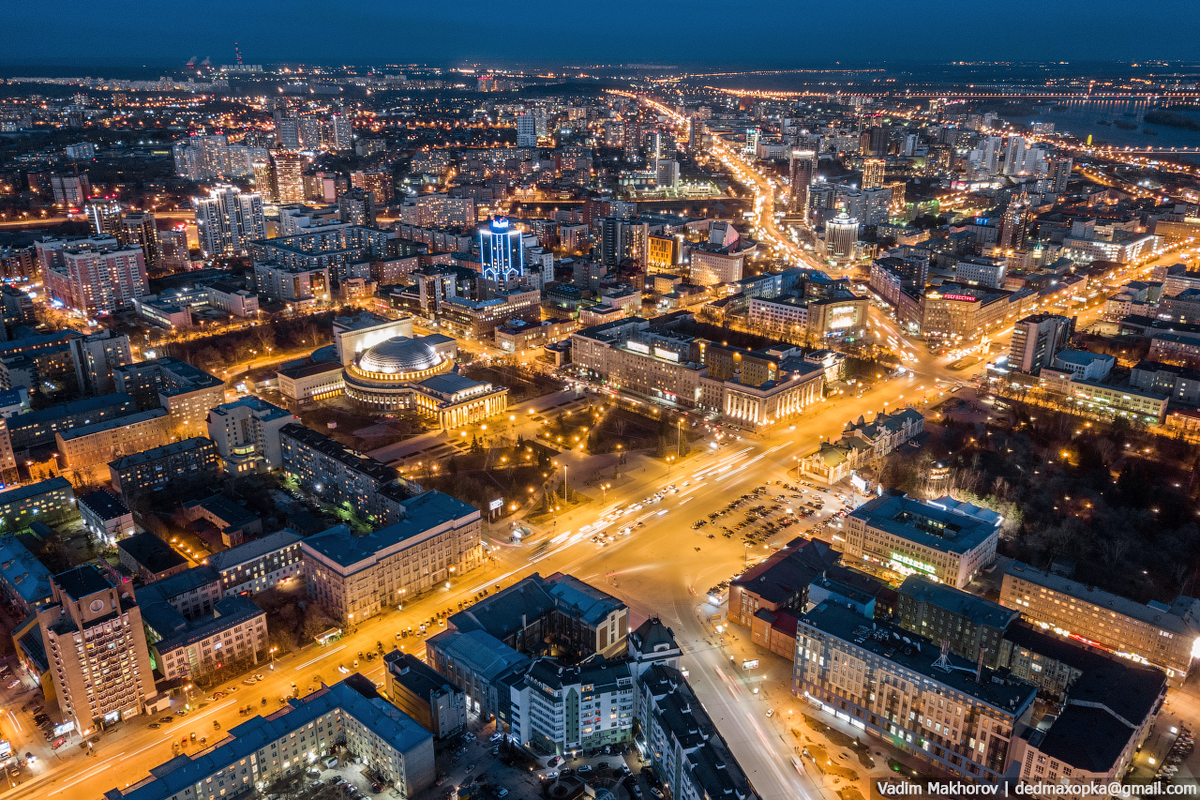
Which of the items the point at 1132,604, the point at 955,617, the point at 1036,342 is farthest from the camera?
the point at 1036,342

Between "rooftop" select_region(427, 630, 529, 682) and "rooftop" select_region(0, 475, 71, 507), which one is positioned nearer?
"rooftop" select_region(427, 630, 529, 682)

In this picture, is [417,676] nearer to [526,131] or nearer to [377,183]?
[377,183]

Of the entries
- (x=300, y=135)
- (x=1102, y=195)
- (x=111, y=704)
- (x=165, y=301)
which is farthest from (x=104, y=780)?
(x=300, y=135)

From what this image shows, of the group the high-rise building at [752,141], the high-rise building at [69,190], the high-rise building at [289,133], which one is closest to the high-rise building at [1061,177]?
the high-rise building at [752,141]

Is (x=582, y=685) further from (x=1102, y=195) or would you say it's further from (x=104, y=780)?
(x=1102, y=195)

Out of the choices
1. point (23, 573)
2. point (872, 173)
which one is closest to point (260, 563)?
point (23, 573)

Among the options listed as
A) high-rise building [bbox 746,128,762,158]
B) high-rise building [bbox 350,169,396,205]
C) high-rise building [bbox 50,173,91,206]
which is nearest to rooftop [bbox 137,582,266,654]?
high-rise building [bbox 350,169,396,205]

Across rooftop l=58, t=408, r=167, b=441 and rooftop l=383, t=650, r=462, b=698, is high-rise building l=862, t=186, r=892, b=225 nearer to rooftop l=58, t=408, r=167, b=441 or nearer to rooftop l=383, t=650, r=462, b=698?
rooftop l=58, t=408, r=167, b=441

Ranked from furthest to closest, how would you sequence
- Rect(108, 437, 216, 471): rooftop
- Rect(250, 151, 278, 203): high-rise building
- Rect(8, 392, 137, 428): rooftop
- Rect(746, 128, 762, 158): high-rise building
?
Rect(746, 128, 762, 158): high-rise building → Rect(250, 151, 278, 203): high-rise building → Rect(8, 392, 137, 428): rooftop → Rect(108, 437, 216, 471): rooftop
